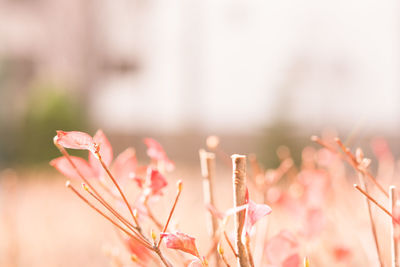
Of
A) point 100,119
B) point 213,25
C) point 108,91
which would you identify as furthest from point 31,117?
point 213,25

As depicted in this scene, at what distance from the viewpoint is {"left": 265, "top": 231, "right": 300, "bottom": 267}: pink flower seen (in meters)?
0.57

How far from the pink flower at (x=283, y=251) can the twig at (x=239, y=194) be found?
120mm

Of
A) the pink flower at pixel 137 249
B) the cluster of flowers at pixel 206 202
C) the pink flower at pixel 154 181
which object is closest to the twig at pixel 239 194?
the cluster of flowers at pixel 206 202

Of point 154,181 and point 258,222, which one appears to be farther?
point 258,222

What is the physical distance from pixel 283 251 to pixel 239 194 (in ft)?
0.55

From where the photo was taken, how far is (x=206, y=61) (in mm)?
11820

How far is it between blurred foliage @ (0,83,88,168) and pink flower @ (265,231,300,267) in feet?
21.8

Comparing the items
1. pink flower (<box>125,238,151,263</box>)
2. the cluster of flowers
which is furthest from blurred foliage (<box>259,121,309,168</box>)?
pink flower (<box>125,238,151,263</box>)

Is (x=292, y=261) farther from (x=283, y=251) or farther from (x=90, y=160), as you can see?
(x=90, y=160)

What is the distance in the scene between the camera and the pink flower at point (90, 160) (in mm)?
460

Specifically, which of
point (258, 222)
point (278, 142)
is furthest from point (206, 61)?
point (258, 222)

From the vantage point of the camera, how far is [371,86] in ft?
37.3

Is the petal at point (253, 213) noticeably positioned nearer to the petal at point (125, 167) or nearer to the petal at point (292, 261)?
the petal at point (292, 261)

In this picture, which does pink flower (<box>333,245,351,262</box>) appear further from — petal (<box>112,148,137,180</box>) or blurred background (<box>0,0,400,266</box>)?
blurred background (<box>0,0,400,266</box>)
